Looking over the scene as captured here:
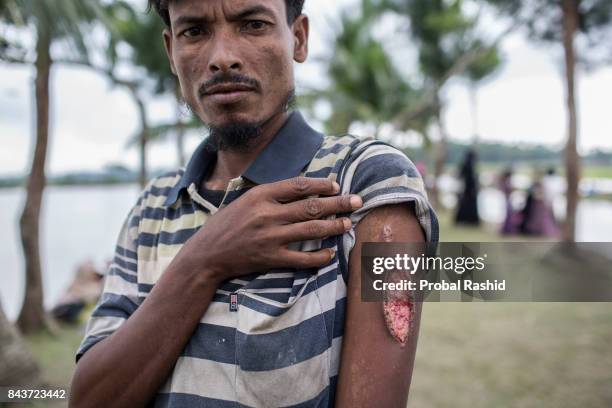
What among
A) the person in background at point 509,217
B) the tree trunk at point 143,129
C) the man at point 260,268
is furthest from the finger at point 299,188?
the person in background at point 509,217

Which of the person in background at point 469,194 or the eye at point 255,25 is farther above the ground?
the person in background at point 469,194

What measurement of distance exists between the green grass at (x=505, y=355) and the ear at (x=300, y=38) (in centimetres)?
316

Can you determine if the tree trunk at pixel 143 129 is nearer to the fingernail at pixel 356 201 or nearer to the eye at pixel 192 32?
the eye at pixel 192 32

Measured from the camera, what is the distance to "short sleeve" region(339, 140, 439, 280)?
105cm

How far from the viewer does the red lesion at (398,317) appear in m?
1.06

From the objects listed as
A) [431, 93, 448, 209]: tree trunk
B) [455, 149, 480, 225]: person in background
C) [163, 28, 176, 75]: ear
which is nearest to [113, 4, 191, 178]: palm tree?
[455, 149, 480, 225]: person in background

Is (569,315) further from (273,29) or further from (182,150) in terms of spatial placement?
(182,150)

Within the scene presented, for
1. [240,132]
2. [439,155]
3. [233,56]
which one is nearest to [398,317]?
[240,132]

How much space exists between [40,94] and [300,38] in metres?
5.06

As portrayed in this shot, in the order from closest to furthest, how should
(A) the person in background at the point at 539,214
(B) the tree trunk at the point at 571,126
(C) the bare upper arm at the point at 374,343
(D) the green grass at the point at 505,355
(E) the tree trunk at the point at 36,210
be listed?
(C) the bare upper arm at the point at 374,343 < (D) the green grass at the point at 505,355 < (E) the tree trunk at the point at 36,210 < (B) the tree trunk at the point at 571,126 < (A) the person in background at the point at 539,214

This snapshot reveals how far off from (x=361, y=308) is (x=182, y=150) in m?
11.8

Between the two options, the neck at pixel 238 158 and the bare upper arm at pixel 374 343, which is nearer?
the bare upper arm at pixel 374 343

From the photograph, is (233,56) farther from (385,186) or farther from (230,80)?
(385,186)

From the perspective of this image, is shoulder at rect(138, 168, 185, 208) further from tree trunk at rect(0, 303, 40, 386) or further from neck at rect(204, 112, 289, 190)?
tree trunk at rect(0, 303, 40, 386)
